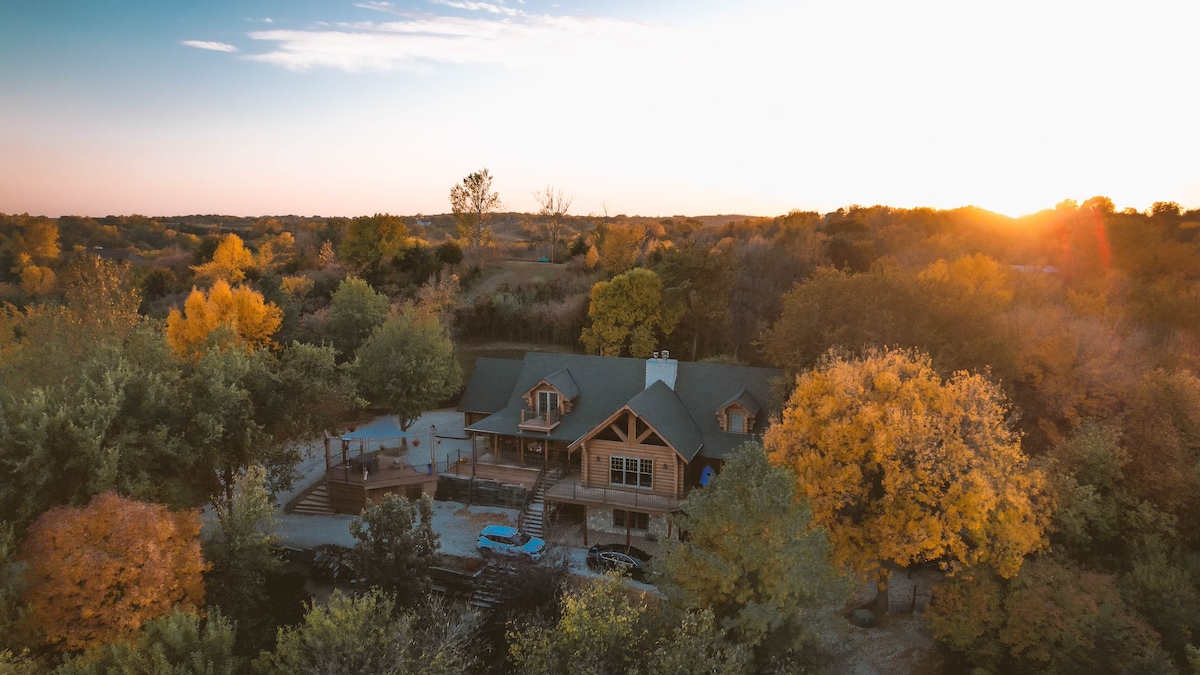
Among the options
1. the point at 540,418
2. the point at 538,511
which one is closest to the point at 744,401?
the point at 540,418

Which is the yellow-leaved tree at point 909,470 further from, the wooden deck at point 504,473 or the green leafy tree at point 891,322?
the wooden deck at point 504,473

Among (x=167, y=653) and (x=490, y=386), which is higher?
(x=490, y=386)

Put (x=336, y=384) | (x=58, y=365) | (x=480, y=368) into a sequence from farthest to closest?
(x=480, y=368)
(x=336, y=384)
(x=58, y=365)

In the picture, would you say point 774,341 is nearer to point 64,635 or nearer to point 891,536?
point 891,536

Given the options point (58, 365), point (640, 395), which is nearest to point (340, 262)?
point (58, 365)

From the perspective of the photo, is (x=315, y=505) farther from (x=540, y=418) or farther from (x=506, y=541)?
(x=540, y=418)

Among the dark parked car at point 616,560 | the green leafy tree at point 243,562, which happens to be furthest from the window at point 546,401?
the green leafy tree at point 243,562

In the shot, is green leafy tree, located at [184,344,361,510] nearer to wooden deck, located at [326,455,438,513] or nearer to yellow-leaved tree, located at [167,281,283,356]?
wooden deck, located at [326,455,438,513]
